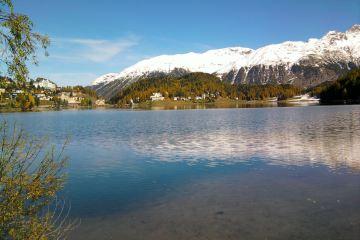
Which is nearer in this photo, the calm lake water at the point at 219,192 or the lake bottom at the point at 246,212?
the lake bottom at the point at 246,212

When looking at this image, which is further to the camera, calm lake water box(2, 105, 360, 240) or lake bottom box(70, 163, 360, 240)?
calm lake water box(2, 105, 360, 240)

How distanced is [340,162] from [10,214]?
111ft

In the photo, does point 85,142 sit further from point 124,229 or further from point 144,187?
point 124,229

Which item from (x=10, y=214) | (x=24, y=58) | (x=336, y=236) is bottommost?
(x=336, y=236)

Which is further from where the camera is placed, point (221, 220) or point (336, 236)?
point (221, 220)

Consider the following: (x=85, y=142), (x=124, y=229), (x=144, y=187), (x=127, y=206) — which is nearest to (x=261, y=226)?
(x=124, y=229)

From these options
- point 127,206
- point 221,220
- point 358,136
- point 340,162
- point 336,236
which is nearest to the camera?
point 336,236

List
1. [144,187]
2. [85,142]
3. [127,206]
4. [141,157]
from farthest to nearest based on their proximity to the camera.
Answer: [85,142]
[141,157]
[144,187]
[127,206]

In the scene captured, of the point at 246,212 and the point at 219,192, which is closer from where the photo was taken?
the point at 246,212

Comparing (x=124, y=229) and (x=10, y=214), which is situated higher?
(x=10, y=214)

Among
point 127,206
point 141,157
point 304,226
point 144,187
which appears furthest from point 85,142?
point 304,226

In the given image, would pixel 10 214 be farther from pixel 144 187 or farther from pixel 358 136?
pixel 358 136

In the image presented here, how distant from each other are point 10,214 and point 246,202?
53.7ft

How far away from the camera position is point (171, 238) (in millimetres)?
19141
